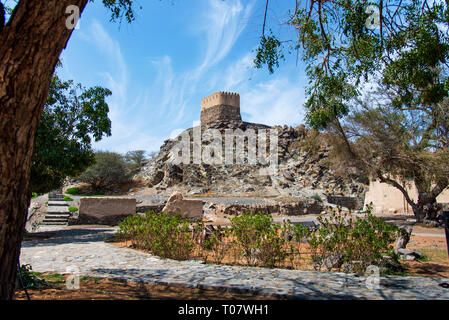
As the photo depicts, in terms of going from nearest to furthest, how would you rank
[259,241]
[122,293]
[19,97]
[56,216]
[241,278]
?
[19,97], [122,293], [241,278], [259,241], [56,216]

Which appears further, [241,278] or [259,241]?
[259,241]

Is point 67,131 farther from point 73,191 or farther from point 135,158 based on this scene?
point 135,158

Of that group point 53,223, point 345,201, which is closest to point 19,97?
point 53,223

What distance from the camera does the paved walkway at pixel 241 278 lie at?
346 cm

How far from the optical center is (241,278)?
165 inches

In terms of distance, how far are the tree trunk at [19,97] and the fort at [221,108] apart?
51525 millimetres

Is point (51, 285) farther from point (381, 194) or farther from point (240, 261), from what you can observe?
point (381, 194)

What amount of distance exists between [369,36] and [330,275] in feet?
17.0

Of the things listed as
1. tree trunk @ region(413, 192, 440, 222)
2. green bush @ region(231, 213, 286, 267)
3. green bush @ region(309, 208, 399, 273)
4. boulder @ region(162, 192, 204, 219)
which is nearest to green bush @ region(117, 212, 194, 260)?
green bush @ region(231, 213, 286, 267)

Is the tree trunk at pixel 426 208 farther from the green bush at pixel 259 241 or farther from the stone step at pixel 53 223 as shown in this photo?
the stone step at pixel 53 223

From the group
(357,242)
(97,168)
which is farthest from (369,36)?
(97,168)

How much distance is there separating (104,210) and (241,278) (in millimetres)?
10830

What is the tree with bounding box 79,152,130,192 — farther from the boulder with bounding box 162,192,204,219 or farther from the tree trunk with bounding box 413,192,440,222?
the tree trunk with bounding box 413,192,440,222

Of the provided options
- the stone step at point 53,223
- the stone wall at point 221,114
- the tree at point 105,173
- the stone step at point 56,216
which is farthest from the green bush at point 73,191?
the stone wall at point 221,114
